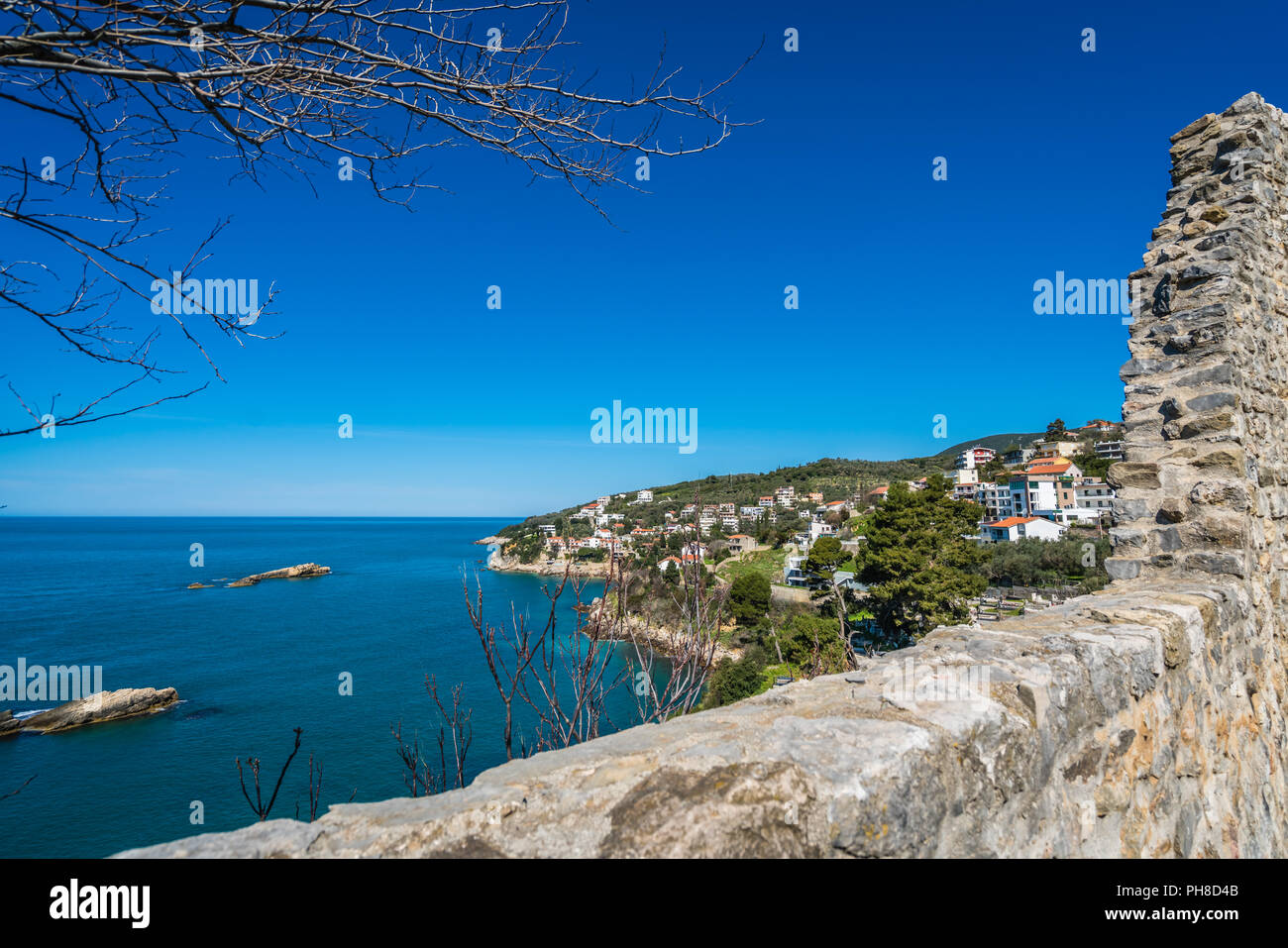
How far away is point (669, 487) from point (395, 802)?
7851cm

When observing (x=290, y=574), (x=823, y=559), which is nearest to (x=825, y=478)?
(x=823, y=559)

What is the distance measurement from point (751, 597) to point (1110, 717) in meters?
28.6

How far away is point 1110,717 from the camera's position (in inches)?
99.1

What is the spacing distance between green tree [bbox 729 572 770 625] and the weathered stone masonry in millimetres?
25184

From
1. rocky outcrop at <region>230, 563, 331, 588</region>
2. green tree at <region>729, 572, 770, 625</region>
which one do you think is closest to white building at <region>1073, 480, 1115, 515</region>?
green tree at <region>729, 572, 770, 625</region>

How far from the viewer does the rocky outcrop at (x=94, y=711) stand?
2347 cm

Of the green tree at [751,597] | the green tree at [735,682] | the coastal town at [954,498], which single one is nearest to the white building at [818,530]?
the coastal town at [954,498]

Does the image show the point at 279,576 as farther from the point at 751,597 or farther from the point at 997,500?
the point at 997,500

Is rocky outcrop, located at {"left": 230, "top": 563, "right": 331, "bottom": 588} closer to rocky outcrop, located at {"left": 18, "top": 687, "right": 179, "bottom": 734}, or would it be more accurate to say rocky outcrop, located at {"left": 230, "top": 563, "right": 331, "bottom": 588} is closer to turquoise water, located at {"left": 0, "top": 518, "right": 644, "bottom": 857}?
turquoise water, located at {"left": 0, "top": 518, "right": 644, "bottom": 857}

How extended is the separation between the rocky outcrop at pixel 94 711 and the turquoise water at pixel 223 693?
1.98 feet

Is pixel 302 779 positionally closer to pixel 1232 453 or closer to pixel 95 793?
pixel 95 793
